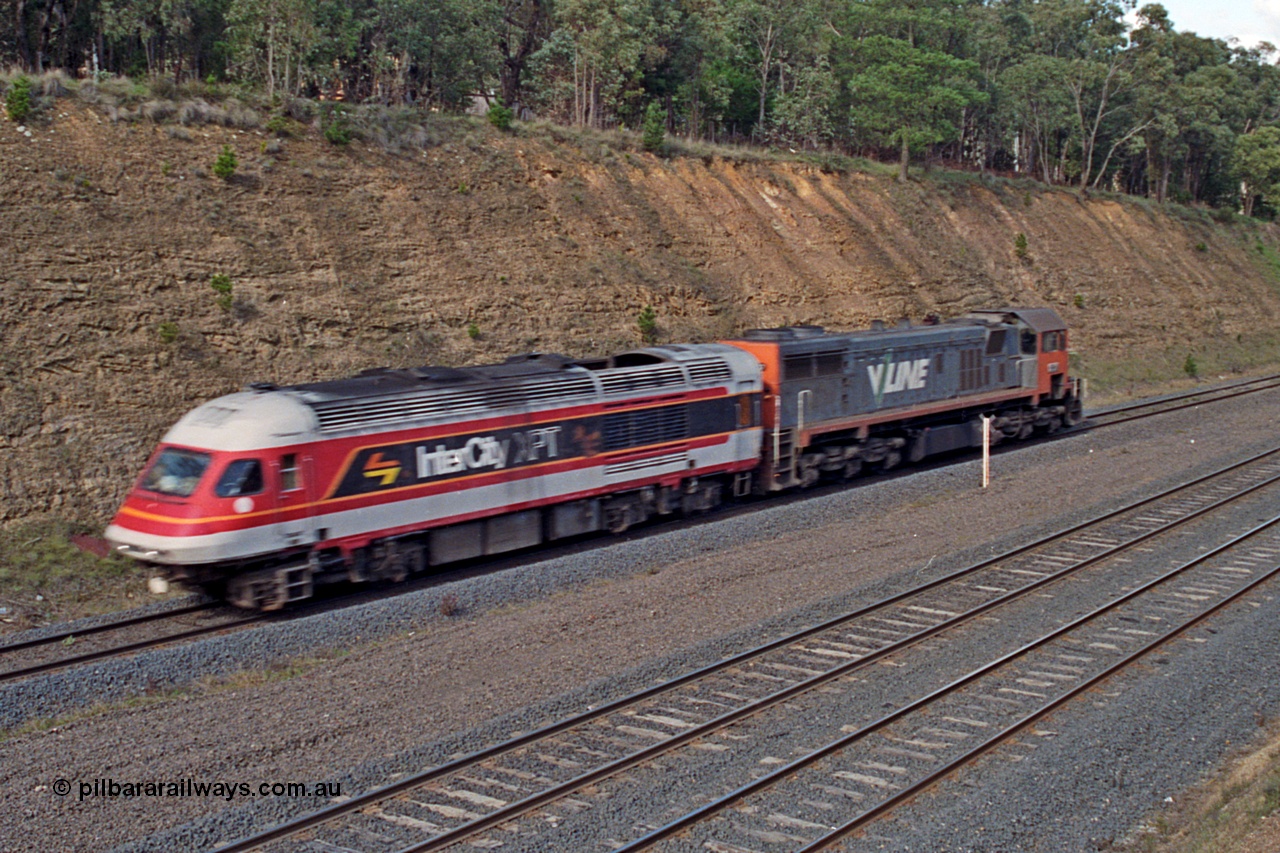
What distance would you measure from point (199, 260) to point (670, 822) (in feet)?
70.6

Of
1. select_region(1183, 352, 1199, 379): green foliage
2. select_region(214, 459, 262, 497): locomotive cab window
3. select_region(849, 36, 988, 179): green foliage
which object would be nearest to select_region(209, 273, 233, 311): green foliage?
select_region(214, 459, 262, 497): locomotive cab window

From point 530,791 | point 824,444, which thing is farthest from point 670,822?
point 824,444

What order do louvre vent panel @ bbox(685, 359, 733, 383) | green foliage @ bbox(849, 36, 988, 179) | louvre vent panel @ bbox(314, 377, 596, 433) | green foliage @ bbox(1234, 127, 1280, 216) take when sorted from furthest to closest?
green foliage @ bbox(1234, 127, 1280, 216)
green foliage @ bbox(849, 36, 988, 179)
louvre vent panel @ bbox(685, 359, 733, 383)
louvre vent panel @ bbox(314, 377, 596, 433)

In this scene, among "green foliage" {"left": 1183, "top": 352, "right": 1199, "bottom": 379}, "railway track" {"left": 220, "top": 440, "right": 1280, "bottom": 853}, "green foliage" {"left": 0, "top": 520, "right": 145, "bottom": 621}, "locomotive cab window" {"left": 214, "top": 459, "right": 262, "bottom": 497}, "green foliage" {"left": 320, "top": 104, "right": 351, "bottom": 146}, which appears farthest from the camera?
"green foliage" {"left": 1183, "top": 352, "right": 1199, "bottom": 379}

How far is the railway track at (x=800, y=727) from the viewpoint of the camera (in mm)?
9562

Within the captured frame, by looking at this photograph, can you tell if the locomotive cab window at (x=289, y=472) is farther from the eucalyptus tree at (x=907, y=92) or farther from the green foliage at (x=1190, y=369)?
the green foliage at (x=1190, y=369)

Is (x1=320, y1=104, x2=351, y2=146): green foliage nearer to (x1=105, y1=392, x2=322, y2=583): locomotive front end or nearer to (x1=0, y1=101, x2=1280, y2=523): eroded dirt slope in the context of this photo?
(x1=0, y1=101, x2=1280, y2=523): eroded dirt slope

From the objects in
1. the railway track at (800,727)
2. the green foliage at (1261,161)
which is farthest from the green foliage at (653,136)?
the green foliage at (1261,161)

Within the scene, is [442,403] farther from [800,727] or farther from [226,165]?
[226,165]

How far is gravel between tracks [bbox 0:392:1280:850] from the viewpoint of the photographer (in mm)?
9891

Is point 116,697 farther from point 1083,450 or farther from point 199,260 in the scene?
point 1083,450

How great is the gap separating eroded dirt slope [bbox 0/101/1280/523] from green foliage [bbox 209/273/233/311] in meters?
0.14

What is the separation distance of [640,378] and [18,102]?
18536mm

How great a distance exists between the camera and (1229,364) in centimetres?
5256
